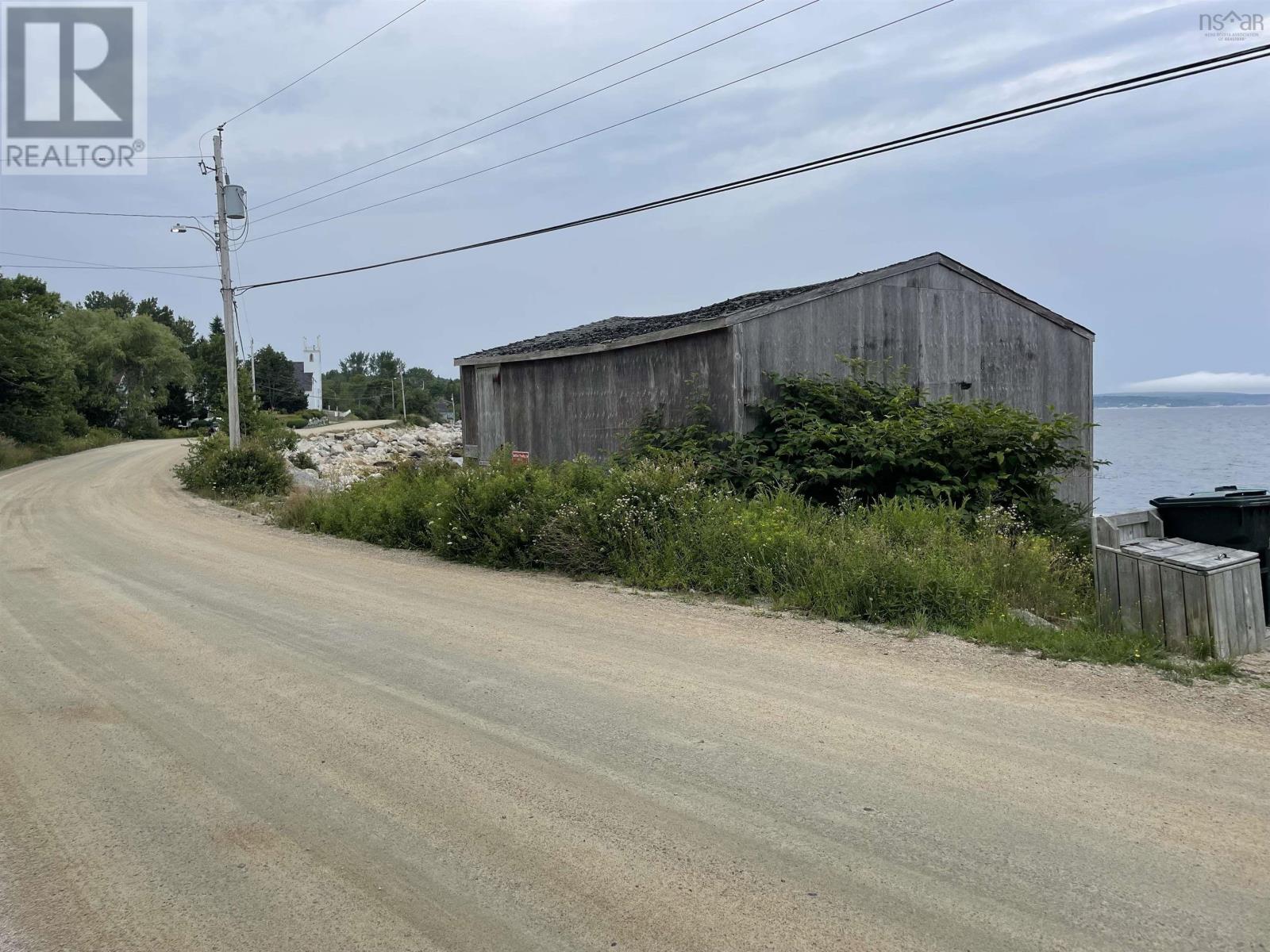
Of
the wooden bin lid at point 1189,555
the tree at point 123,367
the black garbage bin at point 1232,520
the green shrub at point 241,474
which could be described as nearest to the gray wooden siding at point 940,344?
the black garbage bin at point 1232,520

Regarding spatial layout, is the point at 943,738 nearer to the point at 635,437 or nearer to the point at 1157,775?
the point at 1157,775

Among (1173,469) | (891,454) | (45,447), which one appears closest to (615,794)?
(891,454)

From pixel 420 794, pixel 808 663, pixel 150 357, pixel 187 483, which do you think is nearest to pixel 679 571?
pixel 808 663

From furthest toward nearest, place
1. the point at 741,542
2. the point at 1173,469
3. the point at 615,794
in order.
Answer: the point at 1173,469, the point at 741,542, the point at 615,794

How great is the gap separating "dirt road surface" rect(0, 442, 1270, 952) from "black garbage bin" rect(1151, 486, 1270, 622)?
2570 millimetres

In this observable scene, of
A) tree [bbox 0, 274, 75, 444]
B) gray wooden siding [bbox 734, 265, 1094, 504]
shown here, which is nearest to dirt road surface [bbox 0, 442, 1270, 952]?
gray wooden siding [bbox 734, 265, 1094, 504]

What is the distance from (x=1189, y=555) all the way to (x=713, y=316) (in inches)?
Result: 357

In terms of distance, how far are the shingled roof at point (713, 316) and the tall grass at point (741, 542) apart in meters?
3.55

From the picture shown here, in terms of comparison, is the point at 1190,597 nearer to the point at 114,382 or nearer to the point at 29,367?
the point at 29,367

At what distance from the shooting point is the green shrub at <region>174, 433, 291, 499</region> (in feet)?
77.4

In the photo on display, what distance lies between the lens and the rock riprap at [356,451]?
29.0 meters

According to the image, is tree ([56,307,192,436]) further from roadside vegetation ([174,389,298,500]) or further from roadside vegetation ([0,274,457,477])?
roadside vegetation ([174,389,298,500])

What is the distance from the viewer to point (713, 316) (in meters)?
15.0

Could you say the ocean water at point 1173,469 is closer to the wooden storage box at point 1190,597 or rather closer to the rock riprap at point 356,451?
the wooden storage box at point 1190,597
